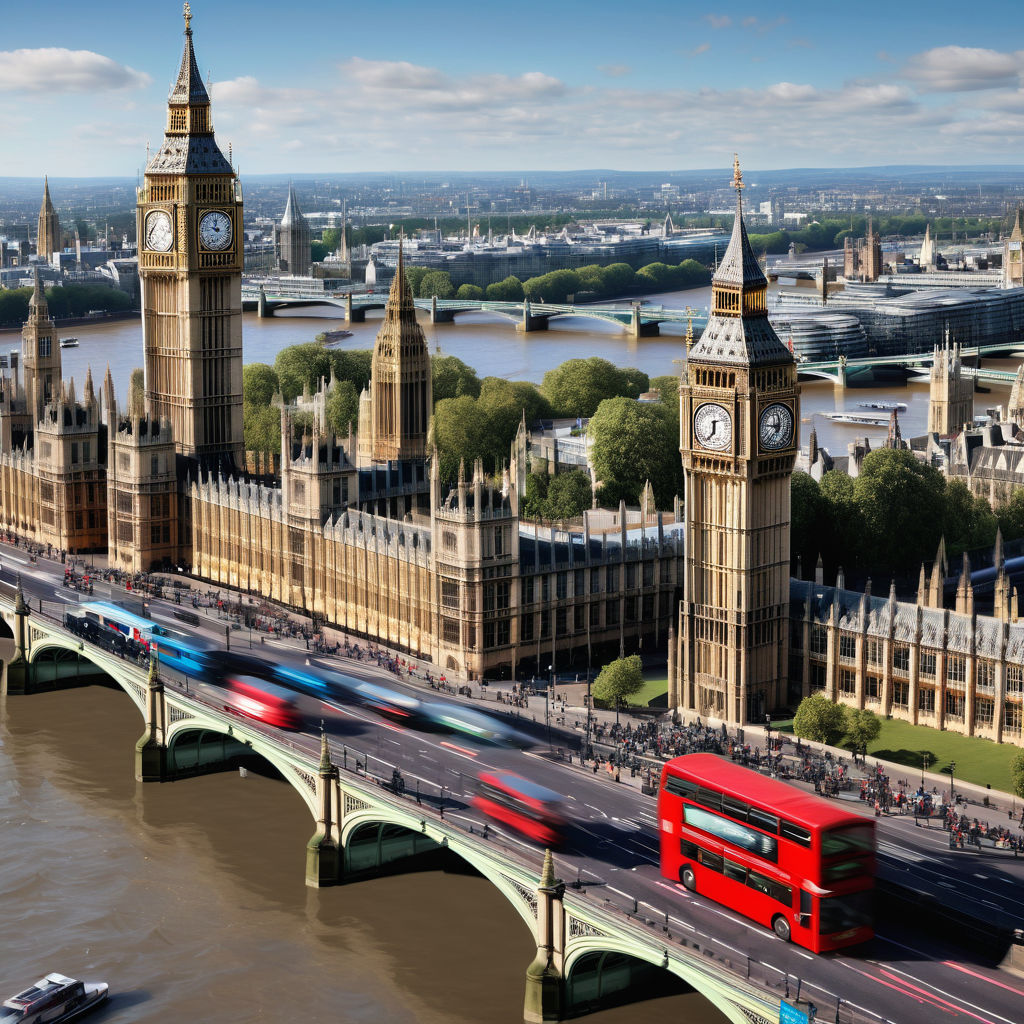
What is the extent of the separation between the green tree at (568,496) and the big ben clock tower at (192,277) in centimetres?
2052

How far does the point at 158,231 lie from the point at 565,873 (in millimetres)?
68594

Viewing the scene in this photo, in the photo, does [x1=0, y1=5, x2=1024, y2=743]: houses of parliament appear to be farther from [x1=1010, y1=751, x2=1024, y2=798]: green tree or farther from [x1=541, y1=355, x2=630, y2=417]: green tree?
[x1=541, y1=355, x2=630, y2=417]: green tree

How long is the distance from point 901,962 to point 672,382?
11364cm

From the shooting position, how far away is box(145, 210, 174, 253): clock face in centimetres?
12244

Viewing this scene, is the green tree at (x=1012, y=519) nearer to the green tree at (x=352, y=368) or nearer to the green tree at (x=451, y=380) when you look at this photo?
the green tree at (x=451, y=380)

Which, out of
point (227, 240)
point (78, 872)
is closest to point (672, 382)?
point (227, 240)

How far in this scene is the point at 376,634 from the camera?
341 feet

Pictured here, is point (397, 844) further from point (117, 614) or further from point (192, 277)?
Answer: point (192, 277)

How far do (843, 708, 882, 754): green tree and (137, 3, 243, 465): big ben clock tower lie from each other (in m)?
54.8

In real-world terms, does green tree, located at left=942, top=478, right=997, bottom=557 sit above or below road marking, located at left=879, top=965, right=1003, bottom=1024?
above

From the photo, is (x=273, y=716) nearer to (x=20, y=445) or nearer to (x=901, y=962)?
(x=901, y=962)

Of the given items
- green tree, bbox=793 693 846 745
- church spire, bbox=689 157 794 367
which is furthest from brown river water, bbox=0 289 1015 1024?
church spire, bbox=689 157 794 367

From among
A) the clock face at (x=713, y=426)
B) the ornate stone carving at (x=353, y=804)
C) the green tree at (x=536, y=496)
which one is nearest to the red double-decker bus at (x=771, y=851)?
the ornate stone carving at (x=353, y=804)

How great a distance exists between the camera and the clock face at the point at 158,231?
122438 millimetres
